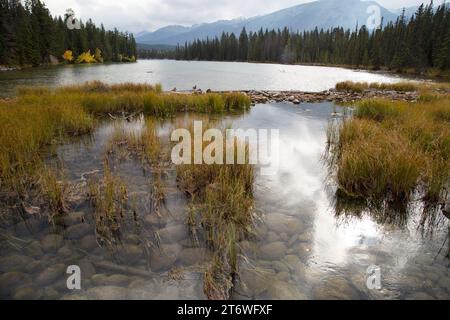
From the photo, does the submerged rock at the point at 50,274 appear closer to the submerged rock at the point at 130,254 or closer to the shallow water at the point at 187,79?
the submerged rock at the point at 130,254

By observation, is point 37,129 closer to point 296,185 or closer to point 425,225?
point 296,185

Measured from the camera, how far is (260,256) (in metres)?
3.82

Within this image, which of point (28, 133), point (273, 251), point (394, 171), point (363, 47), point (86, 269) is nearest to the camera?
point (86, 269)

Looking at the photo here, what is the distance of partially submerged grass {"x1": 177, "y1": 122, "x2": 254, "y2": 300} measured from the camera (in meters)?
3.37

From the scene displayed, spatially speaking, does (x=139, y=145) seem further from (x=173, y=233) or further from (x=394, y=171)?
(x=394, y=171)

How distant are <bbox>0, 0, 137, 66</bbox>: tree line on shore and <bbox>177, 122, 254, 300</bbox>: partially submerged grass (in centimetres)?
5957

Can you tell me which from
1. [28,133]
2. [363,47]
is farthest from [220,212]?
[363,47]

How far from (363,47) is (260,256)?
101 metres

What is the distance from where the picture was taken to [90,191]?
5.10 meters

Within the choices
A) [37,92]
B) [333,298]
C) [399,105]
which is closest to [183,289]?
[333,298]

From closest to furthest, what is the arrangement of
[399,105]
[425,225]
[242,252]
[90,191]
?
[242,252]
[425,225]
[90,191]
[399,105]

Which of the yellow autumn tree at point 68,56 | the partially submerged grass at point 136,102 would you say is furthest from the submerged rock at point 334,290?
the yellow autumn tree at point 68,56

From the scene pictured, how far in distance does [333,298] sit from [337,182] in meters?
3.49

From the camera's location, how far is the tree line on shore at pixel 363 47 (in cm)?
5928
